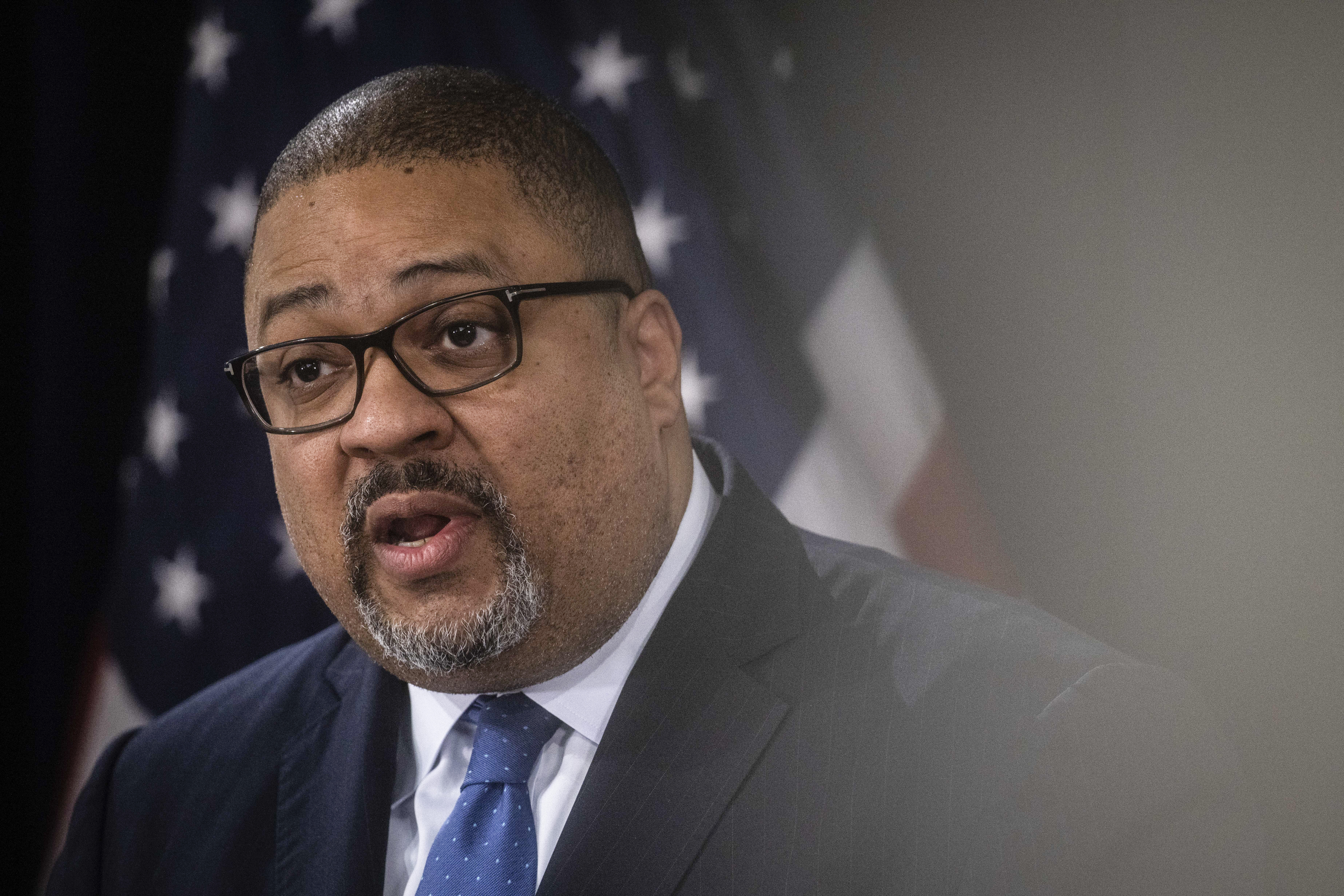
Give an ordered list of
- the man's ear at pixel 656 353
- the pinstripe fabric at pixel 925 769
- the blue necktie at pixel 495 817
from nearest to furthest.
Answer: the pinstripe fabric at pixel 925 769 < the blue necktie at pixel 495 817 < the man's ear at pixel 656 353

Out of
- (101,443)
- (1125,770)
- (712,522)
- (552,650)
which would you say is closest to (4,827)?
(101,443)

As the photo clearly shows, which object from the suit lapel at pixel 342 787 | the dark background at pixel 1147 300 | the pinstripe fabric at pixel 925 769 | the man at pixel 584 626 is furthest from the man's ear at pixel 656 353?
the suit lapel at pixel 342 787

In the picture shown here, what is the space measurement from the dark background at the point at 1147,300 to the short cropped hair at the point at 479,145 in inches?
15.3

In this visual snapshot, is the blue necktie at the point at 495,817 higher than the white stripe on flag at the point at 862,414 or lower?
lower

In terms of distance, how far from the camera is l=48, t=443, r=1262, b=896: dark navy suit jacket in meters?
1.09

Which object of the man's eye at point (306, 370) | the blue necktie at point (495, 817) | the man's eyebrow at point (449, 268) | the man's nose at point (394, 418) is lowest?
the blue necktie at point (495, 817)

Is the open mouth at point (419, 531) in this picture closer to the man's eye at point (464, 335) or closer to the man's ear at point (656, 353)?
the man's eye at point (464, 335)

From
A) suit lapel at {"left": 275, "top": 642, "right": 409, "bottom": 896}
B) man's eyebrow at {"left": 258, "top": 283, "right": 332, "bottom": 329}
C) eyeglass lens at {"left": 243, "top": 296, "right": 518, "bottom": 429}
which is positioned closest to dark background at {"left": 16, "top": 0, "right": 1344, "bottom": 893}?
eyeglass lens at {"left": 243, "top": 296, "right": 518, "bottom": 429}

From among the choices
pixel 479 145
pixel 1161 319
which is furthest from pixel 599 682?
pixel 1161 319

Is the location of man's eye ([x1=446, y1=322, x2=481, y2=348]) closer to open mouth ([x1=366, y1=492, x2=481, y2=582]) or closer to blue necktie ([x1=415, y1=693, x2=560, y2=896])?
open mouth ([x1=366, y1=492, x2=481, y2=582])

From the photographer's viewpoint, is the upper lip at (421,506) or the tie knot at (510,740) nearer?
the upper lip at (421,506)

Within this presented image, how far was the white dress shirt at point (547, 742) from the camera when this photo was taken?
1.26 metres

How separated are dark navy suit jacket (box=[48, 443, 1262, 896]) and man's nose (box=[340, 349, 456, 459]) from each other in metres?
0.38

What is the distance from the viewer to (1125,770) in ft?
3.61
